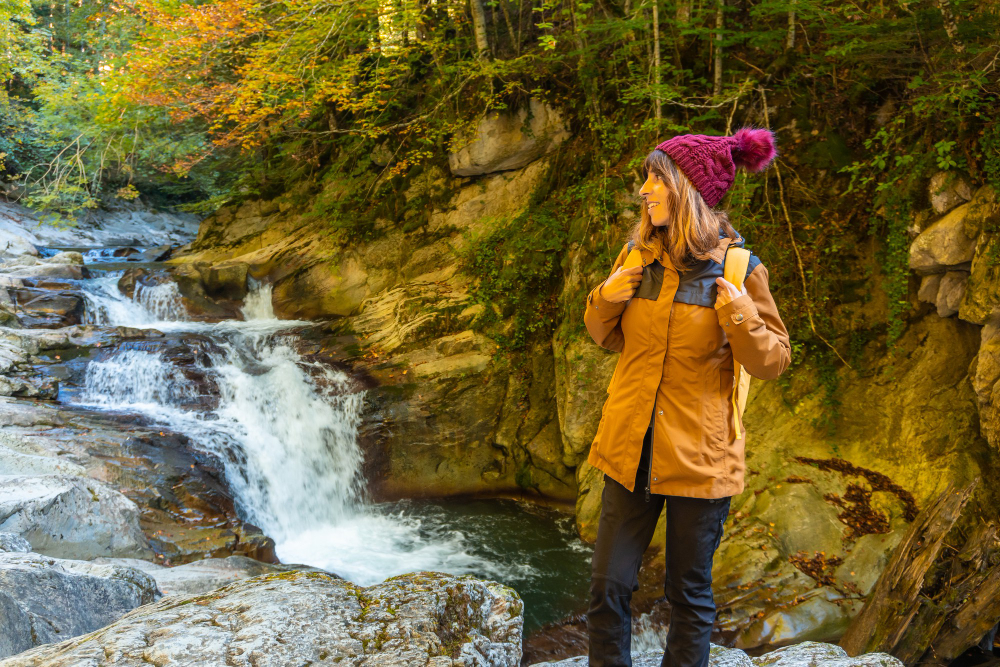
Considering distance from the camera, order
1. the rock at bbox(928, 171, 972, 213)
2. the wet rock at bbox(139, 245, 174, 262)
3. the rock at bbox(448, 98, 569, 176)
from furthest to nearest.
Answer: the wet rock at bbox(139, 245, 174, 262) < the rock at bbox(448, 98, 569, 176) < the rock at bbox(928, 171, 972, 213)

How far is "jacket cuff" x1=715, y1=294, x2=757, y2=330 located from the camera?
1.88m

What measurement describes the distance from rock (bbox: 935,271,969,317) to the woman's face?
3.89m

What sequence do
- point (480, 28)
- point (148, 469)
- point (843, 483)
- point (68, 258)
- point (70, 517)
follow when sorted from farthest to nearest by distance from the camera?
point (68, 258) < point (480, 28) < point (148, 469) < point (843, 483) < point (70, 517)

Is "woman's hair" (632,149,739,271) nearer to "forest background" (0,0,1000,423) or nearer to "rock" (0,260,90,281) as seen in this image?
"forest background" (0,0,1000,423)

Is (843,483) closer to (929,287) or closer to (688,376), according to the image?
(929,287)

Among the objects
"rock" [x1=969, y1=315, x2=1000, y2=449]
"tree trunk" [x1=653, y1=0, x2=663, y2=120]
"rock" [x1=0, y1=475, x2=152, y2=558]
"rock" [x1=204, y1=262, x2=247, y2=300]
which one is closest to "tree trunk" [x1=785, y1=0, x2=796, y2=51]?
"tree trunk" [x1=653, y1=0, x2=663, y2=120]

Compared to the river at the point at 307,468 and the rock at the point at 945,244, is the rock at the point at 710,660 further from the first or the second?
the rock at the point at 945,244

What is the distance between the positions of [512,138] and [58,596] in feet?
24.6

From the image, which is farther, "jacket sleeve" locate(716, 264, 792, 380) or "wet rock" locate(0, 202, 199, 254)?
"wet rock" locate(0, 202, 199, 254)

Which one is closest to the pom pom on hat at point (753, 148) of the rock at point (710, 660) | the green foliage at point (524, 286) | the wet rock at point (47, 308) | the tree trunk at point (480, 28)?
the rock at point (710, 660)

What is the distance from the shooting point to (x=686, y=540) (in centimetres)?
204

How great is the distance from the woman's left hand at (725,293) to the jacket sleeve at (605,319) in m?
0.33

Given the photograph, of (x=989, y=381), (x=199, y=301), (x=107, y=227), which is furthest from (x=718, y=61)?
(x=107, y=227)

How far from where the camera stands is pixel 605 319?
2.19 meters
